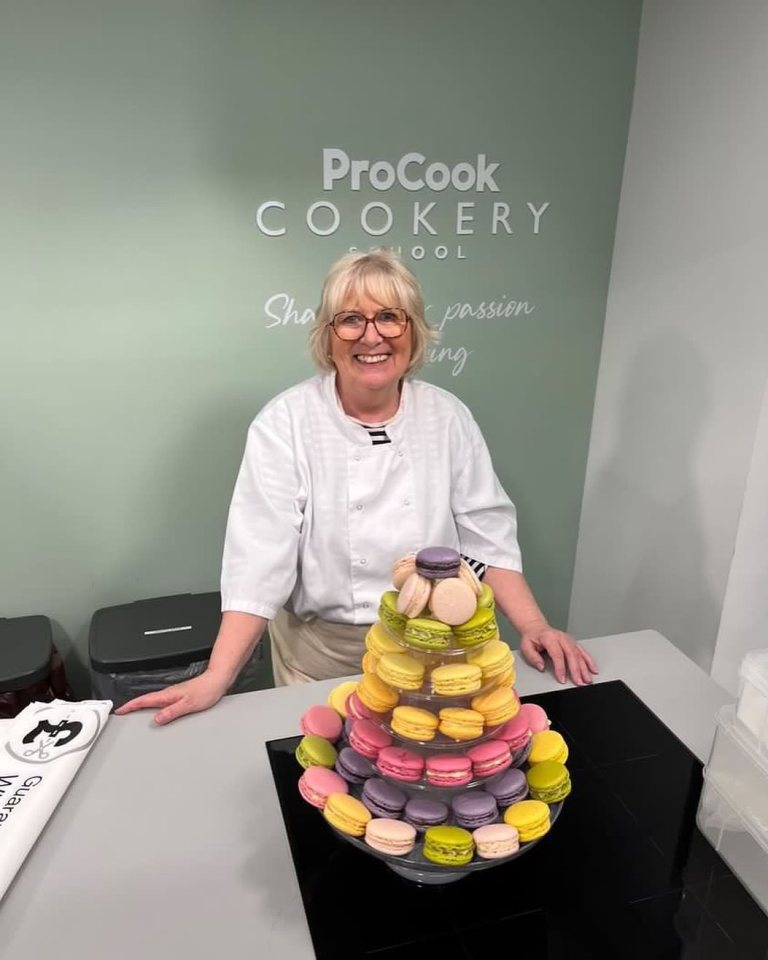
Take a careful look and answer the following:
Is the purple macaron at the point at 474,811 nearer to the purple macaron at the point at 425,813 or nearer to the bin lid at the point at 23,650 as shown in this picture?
the purple macaron at the point at 425,813

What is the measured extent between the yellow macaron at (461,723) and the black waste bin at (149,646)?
118 centimetres

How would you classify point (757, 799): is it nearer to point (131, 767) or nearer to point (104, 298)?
point (131, 767)

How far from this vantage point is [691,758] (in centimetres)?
108

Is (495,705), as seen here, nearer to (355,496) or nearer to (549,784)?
(549,784)

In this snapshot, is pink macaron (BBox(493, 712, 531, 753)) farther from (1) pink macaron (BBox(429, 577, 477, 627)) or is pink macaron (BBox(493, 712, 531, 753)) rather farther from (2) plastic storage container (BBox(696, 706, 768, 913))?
(2) plastic storage container (BBox(696, 706, 768, 913))

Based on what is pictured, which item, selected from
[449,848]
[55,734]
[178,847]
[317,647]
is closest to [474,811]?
[449,848]

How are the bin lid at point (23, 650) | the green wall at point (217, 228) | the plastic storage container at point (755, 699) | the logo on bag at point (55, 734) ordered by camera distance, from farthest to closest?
1. the bin lid at point (23, 650)
2. the green wall at point (217, 228)
3. the logo on bag at point (55, 734)
4. the plastic storage container at point (755, 699)

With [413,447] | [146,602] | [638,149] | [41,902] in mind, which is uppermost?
[638,149]

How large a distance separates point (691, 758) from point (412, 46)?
1592 millimetres

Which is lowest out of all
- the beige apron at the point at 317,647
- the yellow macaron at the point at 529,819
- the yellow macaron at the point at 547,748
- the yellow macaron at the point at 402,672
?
the beige apron at the point at 317,647

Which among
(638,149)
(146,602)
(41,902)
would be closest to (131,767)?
(41,902)

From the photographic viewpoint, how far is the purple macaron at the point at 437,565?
771mm

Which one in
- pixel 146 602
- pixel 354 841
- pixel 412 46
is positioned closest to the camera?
pixel 354 841

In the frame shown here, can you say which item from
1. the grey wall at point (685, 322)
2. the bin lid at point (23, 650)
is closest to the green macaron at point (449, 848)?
the grey wall at point (685, 322)
